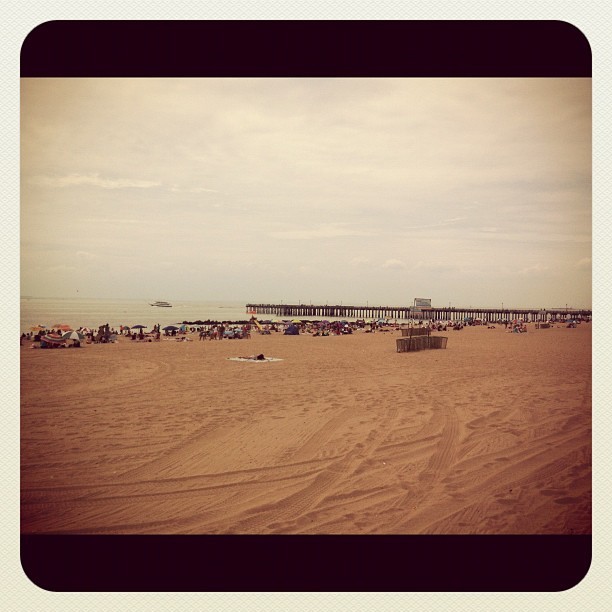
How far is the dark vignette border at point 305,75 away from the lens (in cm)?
365

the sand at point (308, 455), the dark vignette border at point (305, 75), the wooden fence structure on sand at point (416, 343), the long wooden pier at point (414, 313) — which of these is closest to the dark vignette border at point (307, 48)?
the dark vignette border at point (305, 75)

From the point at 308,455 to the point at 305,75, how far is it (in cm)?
393

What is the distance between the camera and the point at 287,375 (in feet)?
32.7

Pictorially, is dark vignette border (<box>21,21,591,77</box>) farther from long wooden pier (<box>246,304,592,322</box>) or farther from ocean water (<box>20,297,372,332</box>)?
long wooden pier (<box>246,304,592,322</box>)

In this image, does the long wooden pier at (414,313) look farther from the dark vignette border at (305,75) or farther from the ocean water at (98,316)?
the dark vignette border at (305,75)

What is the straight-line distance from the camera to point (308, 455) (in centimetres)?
504

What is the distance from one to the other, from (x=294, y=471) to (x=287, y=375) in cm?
534

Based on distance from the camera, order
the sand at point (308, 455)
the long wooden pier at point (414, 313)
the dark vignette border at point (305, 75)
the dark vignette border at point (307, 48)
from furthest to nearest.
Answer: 1. the long wooden pier at point (414, 313)
2. the dark vignette border at point (307, 48)
3. the sand at point (308, 455)
4. the dark vignette border at point (305, 75)

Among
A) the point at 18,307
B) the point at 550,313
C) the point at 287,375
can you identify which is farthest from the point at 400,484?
the point at 550,313

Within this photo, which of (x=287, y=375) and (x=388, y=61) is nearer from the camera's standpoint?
(x=388, y=61)

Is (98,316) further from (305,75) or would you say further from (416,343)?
(305,75)

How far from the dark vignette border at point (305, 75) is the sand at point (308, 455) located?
0.13 metres

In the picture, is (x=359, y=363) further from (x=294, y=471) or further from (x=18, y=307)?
(x=18, y=307)

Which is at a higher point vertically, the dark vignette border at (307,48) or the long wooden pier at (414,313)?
the dark vignette border at (307,48)
